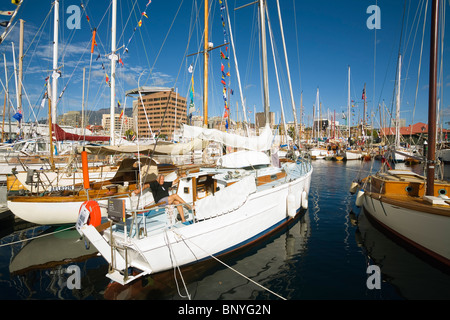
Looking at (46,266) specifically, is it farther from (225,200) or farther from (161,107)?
(161,107)

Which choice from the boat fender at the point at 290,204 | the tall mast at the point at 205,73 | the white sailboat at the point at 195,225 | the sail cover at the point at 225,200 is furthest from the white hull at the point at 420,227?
the tall mast at the point at 205,73

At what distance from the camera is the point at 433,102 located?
23.8 ft

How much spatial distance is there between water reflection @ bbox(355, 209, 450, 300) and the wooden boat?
422 millimetres

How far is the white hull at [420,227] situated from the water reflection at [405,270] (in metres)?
0.39

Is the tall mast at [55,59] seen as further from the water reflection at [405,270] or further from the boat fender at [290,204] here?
the water reflection at [405,270]

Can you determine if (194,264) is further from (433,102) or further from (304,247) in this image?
(433,102)

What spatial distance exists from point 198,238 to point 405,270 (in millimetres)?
5625

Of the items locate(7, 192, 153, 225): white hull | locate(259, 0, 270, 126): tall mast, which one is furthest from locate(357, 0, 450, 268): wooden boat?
locate(7, 192, 153, 225): white hull

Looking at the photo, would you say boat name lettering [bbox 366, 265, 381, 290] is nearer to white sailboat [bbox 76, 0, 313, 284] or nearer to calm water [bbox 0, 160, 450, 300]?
calm water [bbox 0, 160, 450, 300]

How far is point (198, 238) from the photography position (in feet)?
19.6

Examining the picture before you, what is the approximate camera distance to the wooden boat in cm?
621

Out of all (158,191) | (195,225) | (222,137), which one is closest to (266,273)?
(195,225)

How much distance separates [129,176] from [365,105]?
5067 centimetres
